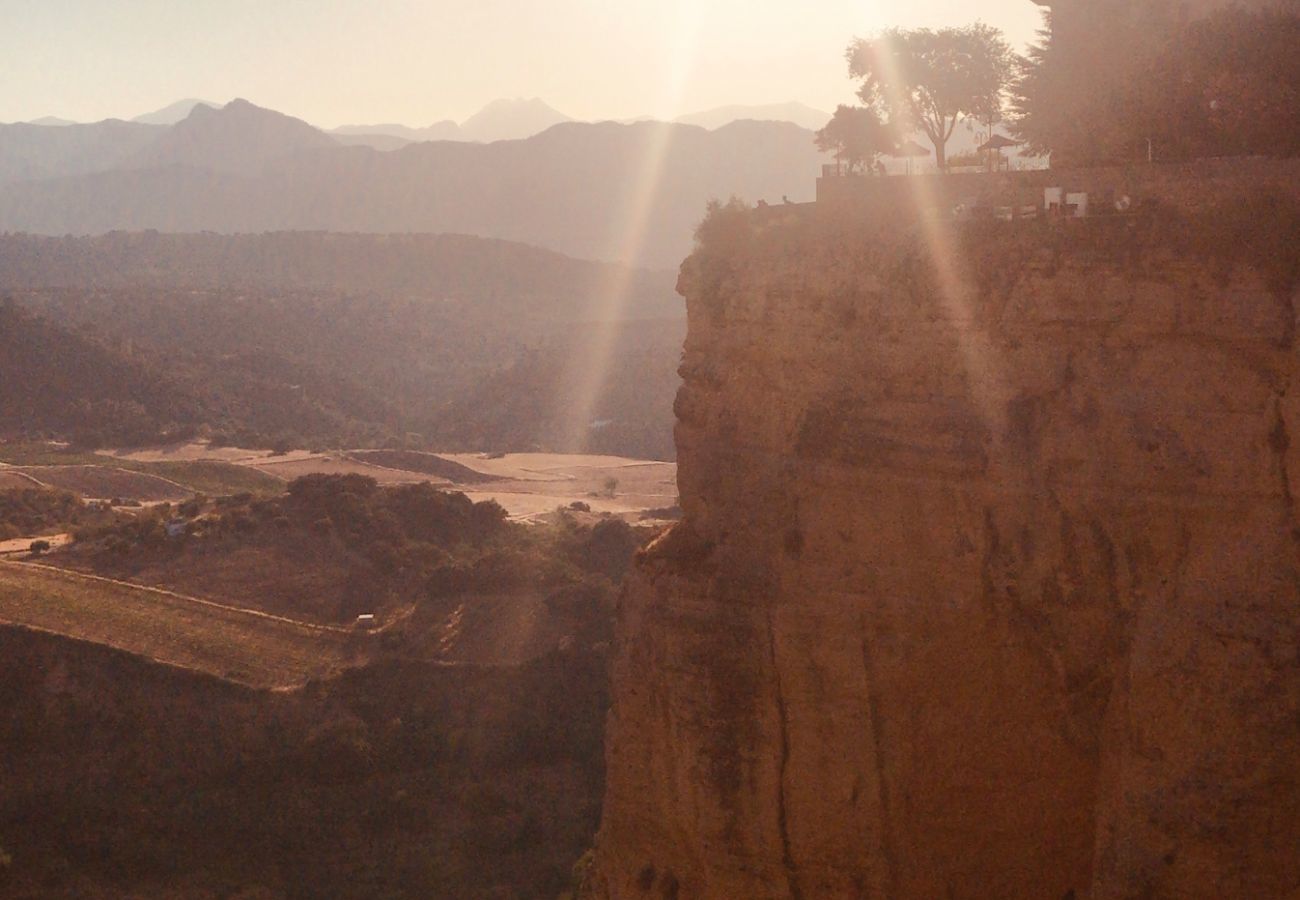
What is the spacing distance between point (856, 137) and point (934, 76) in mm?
1696

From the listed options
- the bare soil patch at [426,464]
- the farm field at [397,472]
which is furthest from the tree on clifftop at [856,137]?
the bare soil patch at [426,464]

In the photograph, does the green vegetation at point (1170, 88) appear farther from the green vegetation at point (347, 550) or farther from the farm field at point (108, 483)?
the farm field at point (108, 483)

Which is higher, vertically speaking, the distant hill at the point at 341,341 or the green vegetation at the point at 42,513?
the distant hill at the point at 341,341

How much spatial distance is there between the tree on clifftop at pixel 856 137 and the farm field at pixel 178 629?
15.3 metres

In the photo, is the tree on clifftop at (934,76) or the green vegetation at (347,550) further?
the green vegetation at (347,550)

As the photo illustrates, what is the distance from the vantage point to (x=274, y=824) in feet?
74.0

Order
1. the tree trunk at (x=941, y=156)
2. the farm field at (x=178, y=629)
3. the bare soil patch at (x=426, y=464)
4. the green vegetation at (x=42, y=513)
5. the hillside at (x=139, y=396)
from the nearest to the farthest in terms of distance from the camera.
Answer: the tree trunk at (x=941, y=156) < the farm field at (x=178, y=629) < the green vegetation at (x=42, y=513) < the bare soil patch at (x=426, y=464) < the hillside at (x=139, y=396)

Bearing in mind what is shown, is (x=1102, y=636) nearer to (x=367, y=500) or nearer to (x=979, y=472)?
(x=979, y=472)

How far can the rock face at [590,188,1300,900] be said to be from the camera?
8.09 m

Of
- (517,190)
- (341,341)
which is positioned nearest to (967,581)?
(341,341)

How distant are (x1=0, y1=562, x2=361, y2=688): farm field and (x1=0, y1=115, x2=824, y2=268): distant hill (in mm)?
129490

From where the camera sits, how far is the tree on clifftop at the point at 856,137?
1539 centimetres

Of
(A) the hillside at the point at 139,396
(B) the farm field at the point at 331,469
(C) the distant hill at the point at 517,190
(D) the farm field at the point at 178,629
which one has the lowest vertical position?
(D) the farm field at the point at 178,629

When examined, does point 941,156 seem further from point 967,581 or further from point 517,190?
point 517,190
